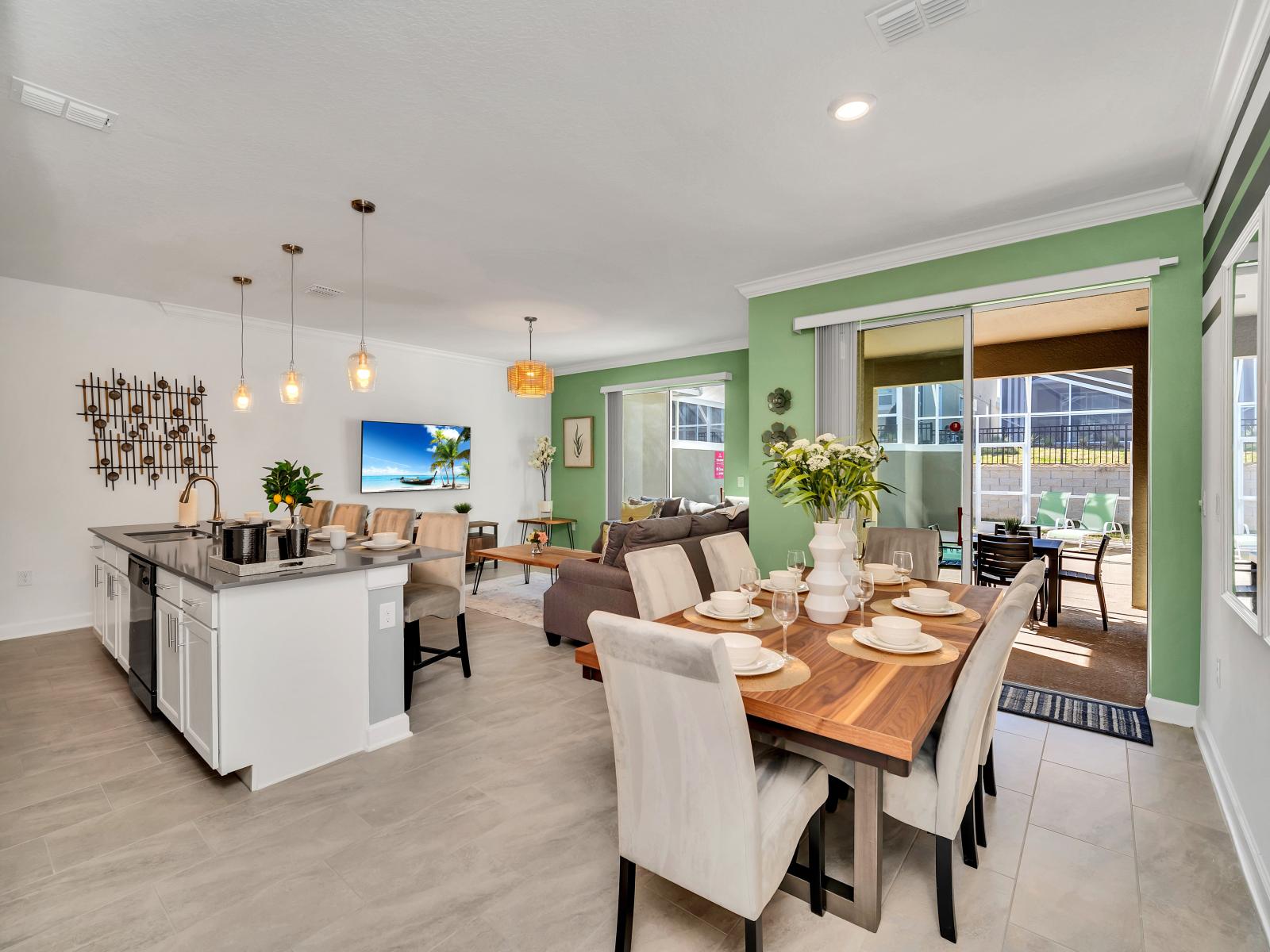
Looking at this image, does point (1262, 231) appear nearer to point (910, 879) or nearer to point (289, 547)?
point (910, 879)

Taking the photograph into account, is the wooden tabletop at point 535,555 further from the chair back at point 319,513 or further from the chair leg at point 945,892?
the chair leg at point 945,892

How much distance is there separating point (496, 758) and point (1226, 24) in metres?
3.77

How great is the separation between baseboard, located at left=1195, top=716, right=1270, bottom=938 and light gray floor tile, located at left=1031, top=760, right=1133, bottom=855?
283 mm

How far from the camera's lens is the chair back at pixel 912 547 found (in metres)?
Result: 3.14

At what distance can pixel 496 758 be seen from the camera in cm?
264

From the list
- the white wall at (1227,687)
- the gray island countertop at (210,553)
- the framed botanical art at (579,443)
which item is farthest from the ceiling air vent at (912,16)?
the framed botanical art at (579,443)

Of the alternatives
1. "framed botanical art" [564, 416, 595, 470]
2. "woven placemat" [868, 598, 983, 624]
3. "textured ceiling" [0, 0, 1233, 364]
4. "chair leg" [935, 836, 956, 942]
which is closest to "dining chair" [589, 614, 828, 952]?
"chair leg" [935, 836, 956, 942]

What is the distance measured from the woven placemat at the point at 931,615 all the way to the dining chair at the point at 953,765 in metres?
0.52

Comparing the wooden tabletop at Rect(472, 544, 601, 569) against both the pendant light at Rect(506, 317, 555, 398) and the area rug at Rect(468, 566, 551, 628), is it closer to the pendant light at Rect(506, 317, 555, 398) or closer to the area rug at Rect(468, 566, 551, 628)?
the area rug at Rect(468, 566, 551, 628)

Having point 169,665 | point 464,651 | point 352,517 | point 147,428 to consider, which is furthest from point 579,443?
point 169,665

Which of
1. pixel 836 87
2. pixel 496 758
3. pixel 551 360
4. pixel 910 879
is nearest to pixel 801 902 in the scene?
pixel 910 879

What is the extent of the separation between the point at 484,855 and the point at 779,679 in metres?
1.23

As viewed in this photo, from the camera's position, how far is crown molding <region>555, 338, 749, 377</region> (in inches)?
259

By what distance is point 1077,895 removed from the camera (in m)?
1.80
